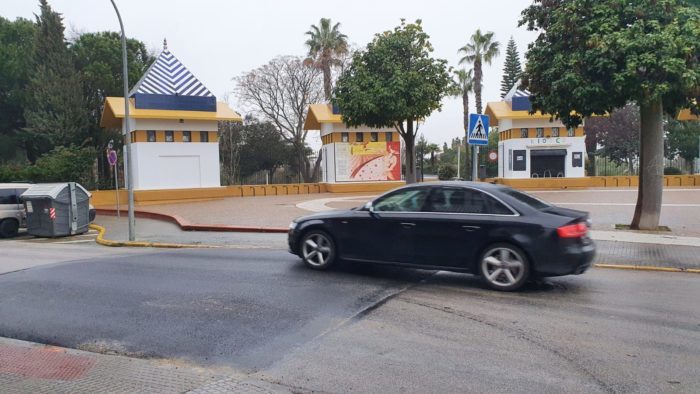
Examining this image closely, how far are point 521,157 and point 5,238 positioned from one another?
2920cm

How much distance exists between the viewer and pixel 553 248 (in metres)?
6.96

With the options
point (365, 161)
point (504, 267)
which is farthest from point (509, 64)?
point (504, 267)

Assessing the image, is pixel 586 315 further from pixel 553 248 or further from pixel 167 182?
pixel 167 182

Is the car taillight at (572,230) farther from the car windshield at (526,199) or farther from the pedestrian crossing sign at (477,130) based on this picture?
the pedestrian crossing sign at (477,130)

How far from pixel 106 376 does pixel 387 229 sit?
4.43m

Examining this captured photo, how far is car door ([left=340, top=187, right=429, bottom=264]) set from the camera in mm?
7844

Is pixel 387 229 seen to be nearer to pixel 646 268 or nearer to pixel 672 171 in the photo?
pixel 646 268

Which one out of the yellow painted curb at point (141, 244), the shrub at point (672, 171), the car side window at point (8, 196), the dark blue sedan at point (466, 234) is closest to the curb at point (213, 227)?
the yellow painted curb at point (141, 244)

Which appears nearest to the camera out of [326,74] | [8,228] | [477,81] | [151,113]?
[8,228]

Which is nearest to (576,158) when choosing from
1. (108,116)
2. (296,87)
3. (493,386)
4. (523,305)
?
(296,87)

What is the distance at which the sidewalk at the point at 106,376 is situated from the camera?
168 inches

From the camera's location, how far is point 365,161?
33.6 metres

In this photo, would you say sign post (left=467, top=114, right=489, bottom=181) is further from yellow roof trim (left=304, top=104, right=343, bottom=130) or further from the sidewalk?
yellow roof trim (left=304, top=104, right=343, bottom=130)

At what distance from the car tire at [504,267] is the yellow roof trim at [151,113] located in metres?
24.3
